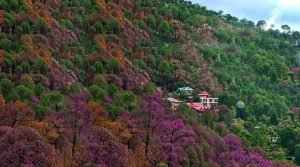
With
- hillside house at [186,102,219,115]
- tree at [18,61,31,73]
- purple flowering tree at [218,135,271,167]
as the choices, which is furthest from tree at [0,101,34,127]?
hillside house at [186,102,219,115]

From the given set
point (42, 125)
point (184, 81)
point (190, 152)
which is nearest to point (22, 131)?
point (42, 125)

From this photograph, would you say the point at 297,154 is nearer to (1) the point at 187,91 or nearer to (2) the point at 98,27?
(1) the point at 187,91

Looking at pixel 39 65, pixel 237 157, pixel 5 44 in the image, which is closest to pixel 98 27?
pixel 39 65

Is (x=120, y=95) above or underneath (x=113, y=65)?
underneath

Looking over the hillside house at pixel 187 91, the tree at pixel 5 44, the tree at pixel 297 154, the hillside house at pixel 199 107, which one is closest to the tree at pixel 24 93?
the tree at pixel 5 44

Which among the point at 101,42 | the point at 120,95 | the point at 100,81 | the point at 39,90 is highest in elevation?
the point at 101,42

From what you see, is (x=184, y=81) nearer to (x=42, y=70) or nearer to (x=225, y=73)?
(x=225, y=73)

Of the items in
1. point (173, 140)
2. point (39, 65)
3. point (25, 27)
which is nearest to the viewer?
point (173, 140)
